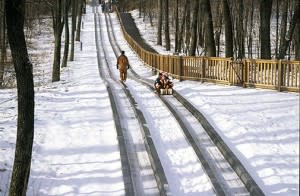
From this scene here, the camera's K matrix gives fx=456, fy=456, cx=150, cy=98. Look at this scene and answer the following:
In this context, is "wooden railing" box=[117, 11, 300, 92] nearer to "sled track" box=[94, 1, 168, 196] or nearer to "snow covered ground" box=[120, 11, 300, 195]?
"snow covered ground" box=[120, 11, 300, 195]

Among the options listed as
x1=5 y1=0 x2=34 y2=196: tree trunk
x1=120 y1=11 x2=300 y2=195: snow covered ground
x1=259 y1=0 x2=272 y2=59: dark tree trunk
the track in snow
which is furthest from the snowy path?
x1=259 y1=0 x2=272 y2=59: dark tree trunk

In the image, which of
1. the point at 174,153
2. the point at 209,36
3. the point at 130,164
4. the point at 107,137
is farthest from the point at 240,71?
the point at 130,164

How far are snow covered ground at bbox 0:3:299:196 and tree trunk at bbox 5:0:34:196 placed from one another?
80cm

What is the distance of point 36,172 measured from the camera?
9.41m

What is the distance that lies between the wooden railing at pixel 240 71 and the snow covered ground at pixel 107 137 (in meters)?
0.61

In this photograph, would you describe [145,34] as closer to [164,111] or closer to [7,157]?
[164,111]

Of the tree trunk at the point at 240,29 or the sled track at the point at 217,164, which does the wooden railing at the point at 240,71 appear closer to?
the sled track at the point at 217,164

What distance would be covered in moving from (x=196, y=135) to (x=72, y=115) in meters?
4.49

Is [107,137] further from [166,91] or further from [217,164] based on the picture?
[166,91]

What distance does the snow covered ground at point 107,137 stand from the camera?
7945 millimetres

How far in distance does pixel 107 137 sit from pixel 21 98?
4068mm

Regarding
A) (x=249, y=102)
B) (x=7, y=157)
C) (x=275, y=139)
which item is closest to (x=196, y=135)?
(x=249, y=102)

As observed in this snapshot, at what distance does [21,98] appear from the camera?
796 centimetres

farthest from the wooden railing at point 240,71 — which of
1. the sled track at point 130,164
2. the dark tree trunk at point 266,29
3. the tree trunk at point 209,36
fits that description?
the sled track at point 130,164
